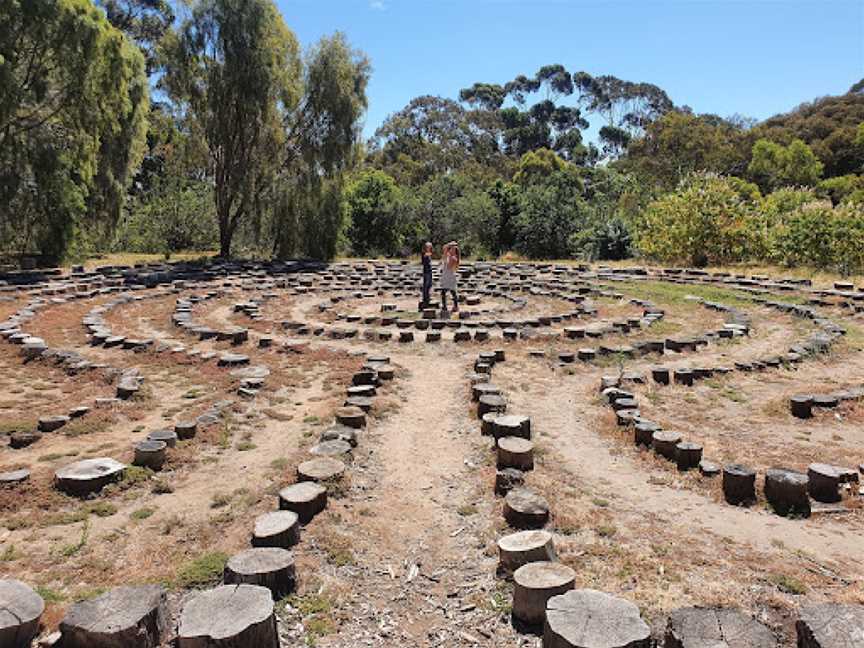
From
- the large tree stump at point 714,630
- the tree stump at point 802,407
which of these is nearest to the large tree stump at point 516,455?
the large tree stump at point 714,630

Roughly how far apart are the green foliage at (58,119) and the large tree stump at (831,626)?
2486cm

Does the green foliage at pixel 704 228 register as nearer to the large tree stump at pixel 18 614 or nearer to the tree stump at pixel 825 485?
the tree stump at pixel 825 485

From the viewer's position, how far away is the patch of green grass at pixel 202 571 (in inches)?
201

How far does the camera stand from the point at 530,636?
14.7 feet

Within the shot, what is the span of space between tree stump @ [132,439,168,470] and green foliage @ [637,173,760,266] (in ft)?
83.6

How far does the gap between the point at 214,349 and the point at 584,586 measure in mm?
10052

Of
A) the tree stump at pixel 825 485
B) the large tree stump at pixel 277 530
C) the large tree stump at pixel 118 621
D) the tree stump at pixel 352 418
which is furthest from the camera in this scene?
the tree stump at pixel 352 418

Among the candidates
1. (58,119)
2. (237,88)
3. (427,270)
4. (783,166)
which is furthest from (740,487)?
(783,166)

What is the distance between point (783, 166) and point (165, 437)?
56108mm

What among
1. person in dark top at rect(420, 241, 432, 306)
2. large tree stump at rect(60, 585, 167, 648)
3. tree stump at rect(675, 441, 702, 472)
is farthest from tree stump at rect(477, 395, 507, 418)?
person in dark top at rect(420, 241, 432, 306)

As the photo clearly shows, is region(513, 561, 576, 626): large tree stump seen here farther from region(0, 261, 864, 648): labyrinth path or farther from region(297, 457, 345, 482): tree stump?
region(297, 457, 345, 482): tree stump

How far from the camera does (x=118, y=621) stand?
165 inches

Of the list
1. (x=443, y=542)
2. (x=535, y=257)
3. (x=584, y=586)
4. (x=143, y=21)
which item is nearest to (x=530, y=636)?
(x=584, y=586)

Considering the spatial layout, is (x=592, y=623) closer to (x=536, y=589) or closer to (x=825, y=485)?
(x=536, y=589)
